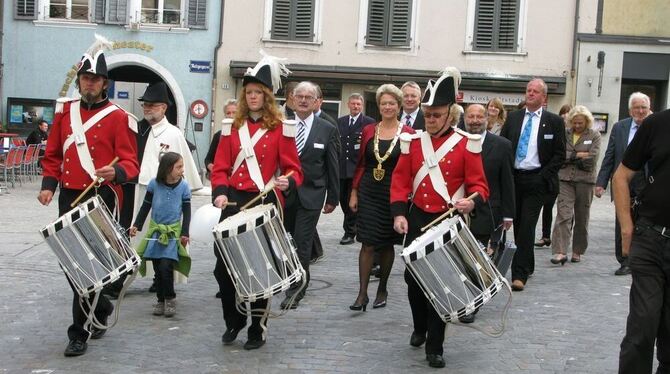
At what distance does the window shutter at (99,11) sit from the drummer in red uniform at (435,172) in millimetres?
22605

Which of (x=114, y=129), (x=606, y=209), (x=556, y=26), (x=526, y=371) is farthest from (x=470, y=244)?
(x=556, y=26)

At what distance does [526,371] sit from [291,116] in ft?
16.0

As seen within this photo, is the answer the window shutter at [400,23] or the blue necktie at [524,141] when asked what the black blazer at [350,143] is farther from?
the window shutter at [400,23]

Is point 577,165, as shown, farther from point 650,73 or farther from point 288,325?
point 650,73

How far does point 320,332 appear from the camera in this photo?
26.1ft

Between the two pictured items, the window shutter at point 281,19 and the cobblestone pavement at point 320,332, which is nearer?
the cobblestone pavement at point 320,332

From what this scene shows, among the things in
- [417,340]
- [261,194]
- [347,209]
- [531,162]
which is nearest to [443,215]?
[417,340]

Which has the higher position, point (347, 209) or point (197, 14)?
point (197, 14)

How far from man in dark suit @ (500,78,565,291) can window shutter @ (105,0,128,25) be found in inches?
767

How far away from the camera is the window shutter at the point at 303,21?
28172 millimetres

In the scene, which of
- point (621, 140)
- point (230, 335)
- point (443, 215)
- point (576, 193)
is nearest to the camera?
point (443, 215)

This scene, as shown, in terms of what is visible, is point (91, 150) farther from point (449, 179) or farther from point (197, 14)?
point (197, 14)

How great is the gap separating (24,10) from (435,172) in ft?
78.2

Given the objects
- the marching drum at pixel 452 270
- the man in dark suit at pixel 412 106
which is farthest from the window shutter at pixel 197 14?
the marching drum at pixel 452 270
